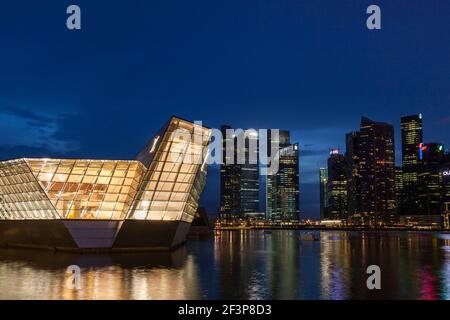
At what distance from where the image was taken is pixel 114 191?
49250mm

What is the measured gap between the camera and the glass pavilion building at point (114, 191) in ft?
157

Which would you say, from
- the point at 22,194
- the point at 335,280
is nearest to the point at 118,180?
the point at 22,194

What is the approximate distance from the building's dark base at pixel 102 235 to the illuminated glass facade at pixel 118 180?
29.9 inches

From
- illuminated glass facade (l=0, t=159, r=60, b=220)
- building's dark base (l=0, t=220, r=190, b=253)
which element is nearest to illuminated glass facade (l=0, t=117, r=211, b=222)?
illuminated glass facade (l=0, t=159, r=60, b=220)

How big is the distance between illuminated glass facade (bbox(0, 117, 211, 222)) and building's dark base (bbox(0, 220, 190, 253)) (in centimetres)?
76

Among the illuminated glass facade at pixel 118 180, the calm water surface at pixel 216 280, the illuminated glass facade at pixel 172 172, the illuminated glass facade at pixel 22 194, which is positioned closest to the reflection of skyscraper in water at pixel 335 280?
the calm water surface at pixel 216 280

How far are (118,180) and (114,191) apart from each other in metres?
1.22

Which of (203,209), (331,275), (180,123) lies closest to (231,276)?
(331,275)

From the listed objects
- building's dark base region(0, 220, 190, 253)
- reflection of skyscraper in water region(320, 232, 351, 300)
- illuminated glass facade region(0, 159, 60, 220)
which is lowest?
reflection of skyscraper in water region(320, 232, 351, 300)

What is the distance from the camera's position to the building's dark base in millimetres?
48531

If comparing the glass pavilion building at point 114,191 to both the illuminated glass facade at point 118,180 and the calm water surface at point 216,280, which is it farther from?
the calm water surface at point 216,280

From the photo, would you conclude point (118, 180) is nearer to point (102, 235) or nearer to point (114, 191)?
point (114, 191)

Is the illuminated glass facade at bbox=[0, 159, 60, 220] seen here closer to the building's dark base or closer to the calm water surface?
the building's dark base
